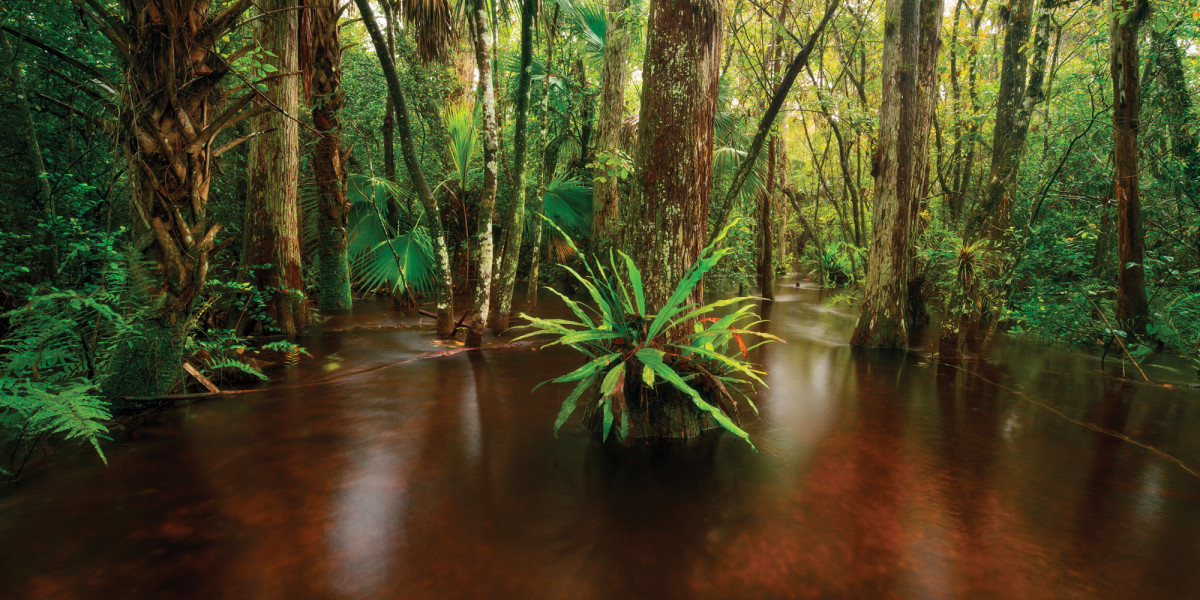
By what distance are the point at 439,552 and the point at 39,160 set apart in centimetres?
547

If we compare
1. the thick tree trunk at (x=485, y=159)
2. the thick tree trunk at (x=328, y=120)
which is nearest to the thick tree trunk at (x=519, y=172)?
the thick tree trunk at (x=485, y=159)

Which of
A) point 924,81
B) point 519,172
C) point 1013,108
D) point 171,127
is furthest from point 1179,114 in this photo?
point 171,127

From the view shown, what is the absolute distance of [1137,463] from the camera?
396 cm

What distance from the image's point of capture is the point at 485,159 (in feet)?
20.9

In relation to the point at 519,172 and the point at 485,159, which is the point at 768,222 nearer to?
the point at 519,172

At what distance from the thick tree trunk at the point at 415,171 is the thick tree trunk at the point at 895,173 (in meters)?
5.64

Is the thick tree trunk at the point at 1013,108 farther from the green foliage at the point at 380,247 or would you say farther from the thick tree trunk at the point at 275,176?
the thick tree trunk at the point at 275,176

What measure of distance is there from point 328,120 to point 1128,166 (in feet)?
34.0

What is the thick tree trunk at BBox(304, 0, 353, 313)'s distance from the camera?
293 inches

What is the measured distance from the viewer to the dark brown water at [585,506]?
248cm

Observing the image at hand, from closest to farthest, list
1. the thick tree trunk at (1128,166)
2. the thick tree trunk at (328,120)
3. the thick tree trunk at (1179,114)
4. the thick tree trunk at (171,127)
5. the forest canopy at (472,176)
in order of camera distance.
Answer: the thick tree trunk at (171,127) → the forest canopy at (472,176) → the thick tree trunk at (1128,166) → the thick tree trunk at (1179,114) → the thick tree trunk at (328,120)

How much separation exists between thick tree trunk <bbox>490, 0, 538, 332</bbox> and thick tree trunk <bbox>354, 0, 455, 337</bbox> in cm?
71

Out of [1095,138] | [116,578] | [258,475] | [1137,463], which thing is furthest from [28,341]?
[1095,138]

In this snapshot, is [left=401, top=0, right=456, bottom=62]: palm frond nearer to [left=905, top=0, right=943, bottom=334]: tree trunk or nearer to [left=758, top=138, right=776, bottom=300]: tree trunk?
[left=905, top=0, right=943, bottom=334]: tree trunk
